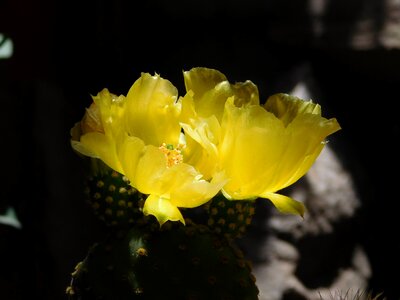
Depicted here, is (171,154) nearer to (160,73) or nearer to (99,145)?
(99,145)

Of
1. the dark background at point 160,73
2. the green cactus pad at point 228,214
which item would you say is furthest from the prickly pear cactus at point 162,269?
the dark background at point 160,73

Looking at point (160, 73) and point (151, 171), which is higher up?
point (151, 171)

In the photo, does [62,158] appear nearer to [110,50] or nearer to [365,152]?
[110,50]

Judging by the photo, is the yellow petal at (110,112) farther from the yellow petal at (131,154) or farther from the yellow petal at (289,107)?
the yellow petal at (289,107)

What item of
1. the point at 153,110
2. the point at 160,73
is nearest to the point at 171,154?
the point at 153,110

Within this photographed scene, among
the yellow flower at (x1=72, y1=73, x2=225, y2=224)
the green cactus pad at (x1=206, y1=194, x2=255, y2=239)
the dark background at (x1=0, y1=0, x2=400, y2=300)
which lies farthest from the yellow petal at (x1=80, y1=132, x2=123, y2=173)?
the dark background at (x1=0, y1=0, x2=400, y2=300)

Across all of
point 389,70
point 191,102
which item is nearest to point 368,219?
point 389,70

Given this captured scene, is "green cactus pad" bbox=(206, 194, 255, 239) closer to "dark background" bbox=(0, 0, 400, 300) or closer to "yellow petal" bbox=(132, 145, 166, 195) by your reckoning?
"yellow petal" bbox=(132, 145, 166, 195)
